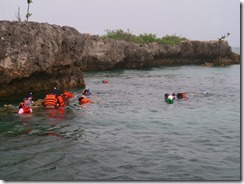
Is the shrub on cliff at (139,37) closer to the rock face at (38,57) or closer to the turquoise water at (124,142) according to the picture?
the rock face at (38,57)

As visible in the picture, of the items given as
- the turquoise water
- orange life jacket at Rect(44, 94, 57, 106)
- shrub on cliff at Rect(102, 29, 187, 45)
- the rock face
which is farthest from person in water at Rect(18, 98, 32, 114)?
shrub on cliff at Rect(102, 29, 187, 45)

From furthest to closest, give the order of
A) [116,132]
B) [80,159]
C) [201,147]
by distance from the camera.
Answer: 1. [116,132]
2. [201,147]
3. [80,159]

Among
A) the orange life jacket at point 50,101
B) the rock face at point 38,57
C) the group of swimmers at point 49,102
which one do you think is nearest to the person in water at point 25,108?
the group of swimmers at point 49,102

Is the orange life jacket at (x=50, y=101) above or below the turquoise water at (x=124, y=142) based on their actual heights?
above

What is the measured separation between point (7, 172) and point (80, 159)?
346 cm

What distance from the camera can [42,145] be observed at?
1908 centimetres

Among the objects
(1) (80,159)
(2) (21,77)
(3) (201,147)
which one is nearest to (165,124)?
(3) (201,147)

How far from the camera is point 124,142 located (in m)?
19.4

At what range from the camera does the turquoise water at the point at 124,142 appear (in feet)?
48.7

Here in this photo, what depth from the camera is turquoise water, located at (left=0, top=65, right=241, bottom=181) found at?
48.7 feet

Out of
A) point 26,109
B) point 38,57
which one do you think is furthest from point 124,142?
point 38,57

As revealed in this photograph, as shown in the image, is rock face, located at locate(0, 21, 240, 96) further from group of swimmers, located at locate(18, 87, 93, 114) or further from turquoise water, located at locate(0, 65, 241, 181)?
group of swimmers, located at locate(18, 87, 93, 114)

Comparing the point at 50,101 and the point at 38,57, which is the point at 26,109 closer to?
the point at 50,101

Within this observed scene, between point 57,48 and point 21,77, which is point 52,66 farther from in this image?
point 21,77
